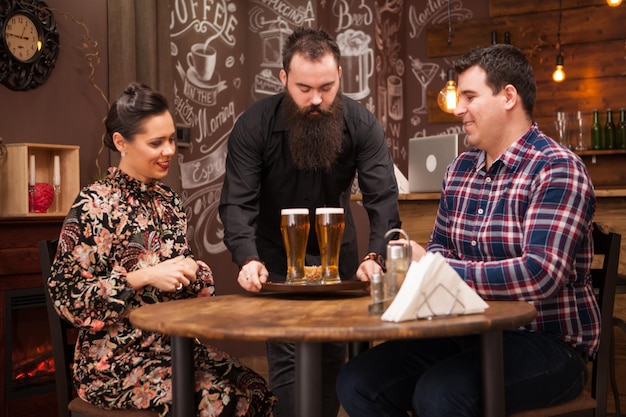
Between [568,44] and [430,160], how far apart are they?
2.92 m

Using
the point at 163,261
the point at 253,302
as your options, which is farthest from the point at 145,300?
the point at 253,302

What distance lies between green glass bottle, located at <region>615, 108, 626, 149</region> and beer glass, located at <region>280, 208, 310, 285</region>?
187 inches

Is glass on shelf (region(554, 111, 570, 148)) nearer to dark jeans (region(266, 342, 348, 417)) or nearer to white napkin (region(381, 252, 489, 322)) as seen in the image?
dark jeans (region(266, 342, 348, 417))

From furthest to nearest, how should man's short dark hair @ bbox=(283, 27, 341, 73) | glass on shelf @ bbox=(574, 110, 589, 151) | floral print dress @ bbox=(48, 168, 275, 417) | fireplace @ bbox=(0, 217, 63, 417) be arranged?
glass on shelf @ bbox=(574, 110, 589, 151) → fireplace @ bbox=(0, 217, 63, 417) → man's short dark hair @ bbox=(283, 27, 341, 73) → floral print dress @ bbox=(48, 168, 275, 417)

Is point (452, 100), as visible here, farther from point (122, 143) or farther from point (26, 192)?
point (122, 143)

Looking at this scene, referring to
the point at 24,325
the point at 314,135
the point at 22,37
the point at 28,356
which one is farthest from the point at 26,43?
the point at 314,135

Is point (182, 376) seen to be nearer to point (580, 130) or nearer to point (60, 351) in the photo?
point (60, 351)

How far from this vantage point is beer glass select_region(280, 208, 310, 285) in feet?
7.13

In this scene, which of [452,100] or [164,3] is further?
[452,100]

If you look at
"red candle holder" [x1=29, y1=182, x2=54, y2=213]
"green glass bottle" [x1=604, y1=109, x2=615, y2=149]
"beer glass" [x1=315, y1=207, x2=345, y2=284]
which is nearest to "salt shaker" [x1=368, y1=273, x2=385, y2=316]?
"beer glass" [x1=315, y1=207, x2=345, y2=284]

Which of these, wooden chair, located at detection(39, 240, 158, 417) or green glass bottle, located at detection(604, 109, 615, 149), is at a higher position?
green glass bottle, located at detection(604, 109, 615, 149)

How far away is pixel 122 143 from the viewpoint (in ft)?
8.05

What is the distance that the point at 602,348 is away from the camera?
2102 mm

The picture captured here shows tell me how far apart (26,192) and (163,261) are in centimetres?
139
